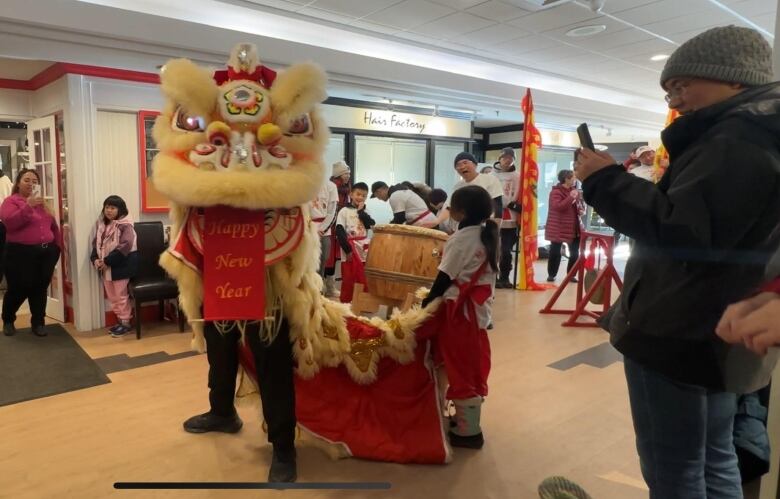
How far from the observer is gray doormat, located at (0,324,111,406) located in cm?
315

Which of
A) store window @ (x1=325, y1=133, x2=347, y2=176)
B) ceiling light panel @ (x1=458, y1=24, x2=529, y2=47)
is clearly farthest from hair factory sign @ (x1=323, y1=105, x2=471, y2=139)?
ceiling light panel @ (x1=458, y1=24, x2=529, y2=47)

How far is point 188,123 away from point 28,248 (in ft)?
9.52

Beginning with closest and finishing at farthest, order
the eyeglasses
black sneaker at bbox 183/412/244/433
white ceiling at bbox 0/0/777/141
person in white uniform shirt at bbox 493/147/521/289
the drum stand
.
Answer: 1. the eyeglasses
2. black sneaker at bbox 183/412/244/433
3. the drum stand
4. white ceiling at bbox 0/0/777/141
5. person in white uniform shirt at bbox 493/147/521/289

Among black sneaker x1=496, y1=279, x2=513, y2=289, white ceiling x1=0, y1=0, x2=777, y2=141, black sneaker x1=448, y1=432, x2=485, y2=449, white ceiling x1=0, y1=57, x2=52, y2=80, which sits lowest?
black sneaker x1=448, y1=432, x2=485, y2=449

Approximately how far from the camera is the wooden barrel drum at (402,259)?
130 inches

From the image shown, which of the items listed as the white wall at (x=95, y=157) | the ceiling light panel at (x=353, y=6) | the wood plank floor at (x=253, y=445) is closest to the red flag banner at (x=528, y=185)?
the ceiling light panel at (x=353, y=6)

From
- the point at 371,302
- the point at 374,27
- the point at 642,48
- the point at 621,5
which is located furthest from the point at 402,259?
the point at 642,48

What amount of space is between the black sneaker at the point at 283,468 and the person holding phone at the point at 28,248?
302 centimetres

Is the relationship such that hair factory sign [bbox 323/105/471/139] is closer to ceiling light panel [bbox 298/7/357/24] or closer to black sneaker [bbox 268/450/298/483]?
ceiling light panel [bbox 298/7/357/24]

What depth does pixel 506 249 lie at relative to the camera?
6.24 meters

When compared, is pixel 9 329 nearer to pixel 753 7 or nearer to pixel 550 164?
pixel 753 7

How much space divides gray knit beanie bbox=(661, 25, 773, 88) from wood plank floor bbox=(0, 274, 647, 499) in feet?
5.46

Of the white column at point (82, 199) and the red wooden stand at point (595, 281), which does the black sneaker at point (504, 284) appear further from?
the white column at point (82, 199)

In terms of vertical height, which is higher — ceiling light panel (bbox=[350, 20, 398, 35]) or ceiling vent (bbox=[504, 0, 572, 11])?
ceiling vent (bbox=[504, 0, 572, 11])
